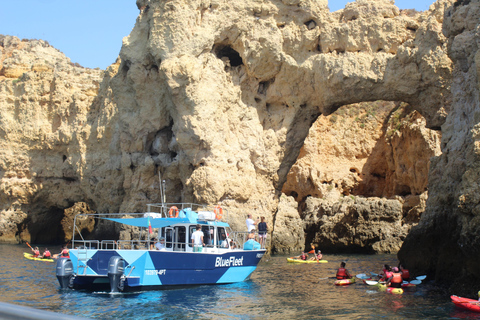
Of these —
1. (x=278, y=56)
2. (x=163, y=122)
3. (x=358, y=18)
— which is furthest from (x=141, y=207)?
(x=358, y=18)

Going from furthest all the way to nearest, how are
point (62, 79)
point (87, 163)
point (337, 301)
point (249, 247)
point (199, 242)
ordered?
point (62, 79)
point (87, 163)
point (249, 247)
point (199, 242)
point (337, 301)

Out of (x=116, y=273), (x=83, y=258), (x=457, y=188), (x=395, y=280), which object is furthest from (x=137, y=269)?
(x=457, y=188)

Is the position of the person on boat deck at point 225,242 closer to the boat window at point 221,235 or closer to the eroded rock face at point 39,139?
the boat window at point 221,235

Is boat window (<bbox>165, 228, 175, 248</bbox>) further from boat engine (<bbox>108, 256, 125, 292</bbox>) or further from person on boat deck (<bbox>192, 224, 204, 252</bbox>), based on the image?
boat engine (<bbox>108, 256, 125, 292</bbox>)

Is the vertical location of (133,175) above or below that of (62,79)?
below

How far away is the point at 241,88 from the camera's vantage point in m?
23.8

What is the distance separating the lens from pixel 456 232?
13828 mm

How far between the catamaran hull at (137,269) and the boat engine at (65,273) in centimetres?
3

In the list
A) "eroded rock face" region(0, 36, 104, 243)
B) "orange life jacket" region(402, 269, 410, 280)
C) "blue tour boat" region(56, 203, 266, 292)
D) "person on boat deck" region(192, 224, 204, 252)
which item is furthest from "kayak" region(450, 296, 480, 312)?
"eroded rock face" region(0, 36, 104, 243)

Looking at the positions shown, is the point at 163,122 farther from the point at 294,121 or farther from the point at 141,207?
the point at 294,121

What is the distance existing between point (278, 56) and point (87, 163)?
12.8m

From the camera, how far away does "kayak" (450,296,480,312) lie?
1091cm

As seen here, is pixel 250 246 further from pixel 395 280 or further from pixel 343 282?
pixel 395 280

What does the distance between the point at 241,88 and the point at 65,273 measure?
1299cm
